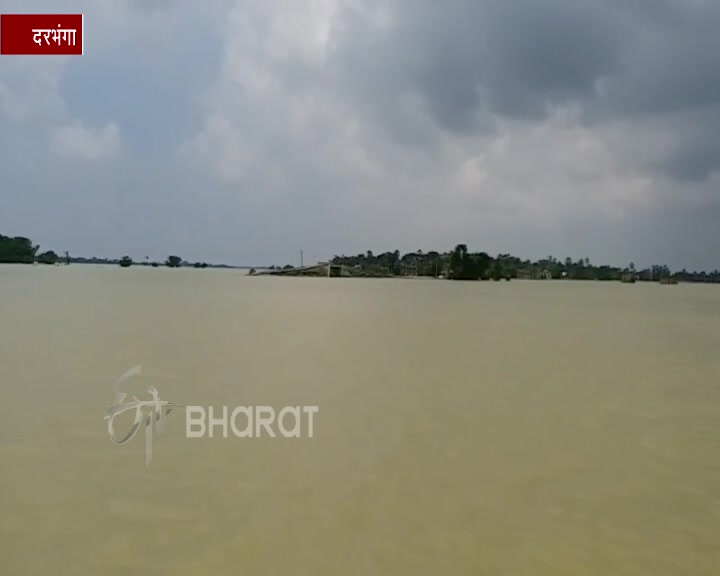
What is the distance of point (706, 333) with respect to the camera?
1454 centimetres

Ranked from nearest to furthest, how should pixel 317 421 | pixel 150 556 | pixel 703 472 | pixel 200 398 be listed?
pixel 150 556 < pixel 703 472 < pixel 317 421 < pixel 200 398

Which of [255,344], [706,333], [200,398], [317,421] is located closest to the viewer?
[317,421]

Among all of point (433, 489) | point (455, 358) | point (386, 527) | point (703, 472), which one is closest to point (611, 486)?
point (703, 472)

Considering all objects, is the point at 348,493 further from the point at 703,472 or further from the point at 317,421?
the point at 703,472

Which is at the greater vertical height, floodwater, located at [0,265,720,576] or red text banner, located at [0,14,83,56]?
red text banner, located at [0,14,83,56]

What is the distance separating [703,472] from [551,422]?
4.52 feet
